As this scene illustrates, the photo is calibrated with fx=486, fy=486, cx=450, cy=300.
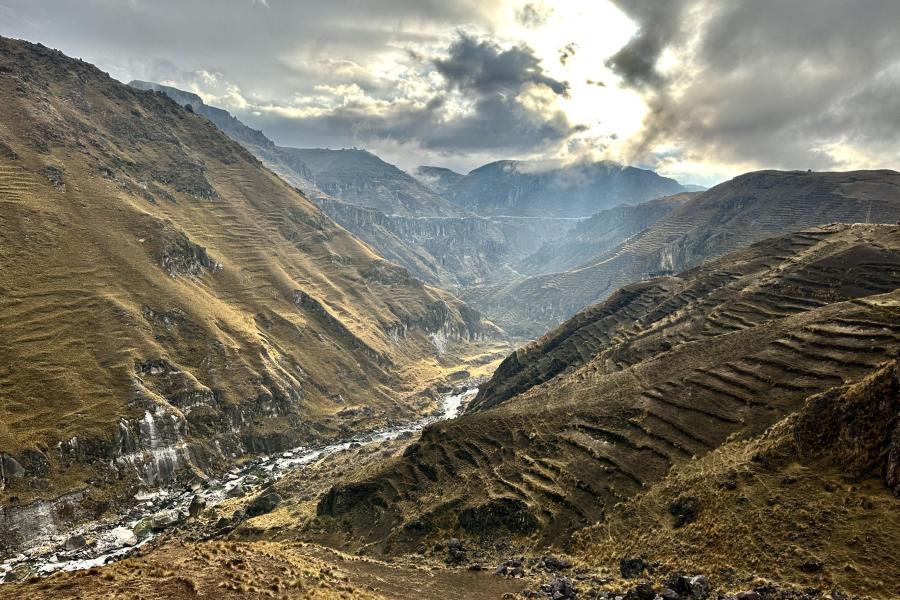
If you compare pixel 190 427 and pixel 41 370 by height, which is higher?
pixel 41 370

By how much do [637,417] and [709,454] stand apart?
488 inches

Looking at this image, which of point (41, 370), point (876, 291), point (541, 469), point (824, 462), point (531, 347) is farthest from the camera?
point (531, 347)

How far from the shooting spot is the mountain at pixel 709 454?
3750 cm

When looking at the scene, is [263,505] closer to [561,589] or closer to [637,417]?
[637,417]

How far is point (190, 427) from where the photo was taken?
125 metres

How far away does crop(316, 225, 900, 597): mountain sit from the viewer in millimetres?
37500

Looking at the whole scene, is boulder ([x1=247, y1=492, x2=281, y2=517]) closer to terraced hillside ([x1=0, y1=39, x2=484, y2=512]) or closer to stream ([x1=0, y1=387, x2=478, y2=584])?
stream ([x1=0, y1=387, x2=478, y2=584])

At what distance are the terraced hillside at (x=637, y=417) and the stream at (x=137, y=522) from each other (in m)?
41.0

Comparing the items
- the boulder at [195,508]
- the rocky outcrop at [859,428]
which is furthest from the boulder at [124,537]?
the rocky outcrop at [859,428]

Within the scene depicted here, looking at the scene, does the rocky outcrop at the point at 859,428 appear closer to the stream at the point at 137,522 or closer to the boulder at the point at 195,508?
the stream at the point at 137,522

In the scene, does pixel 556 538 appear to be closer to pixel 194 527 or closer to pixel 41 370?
pixel 194 527

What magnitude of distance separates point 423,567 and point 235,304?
528 ft

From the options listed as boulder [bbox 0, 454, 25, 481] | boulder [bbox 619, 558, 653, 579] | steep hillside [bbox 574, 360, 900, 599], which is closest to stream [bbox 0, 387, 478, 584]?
boulder [bbox 0, 454, 25, 481]

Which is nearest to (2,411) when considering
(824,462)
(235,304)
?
(235,304)
